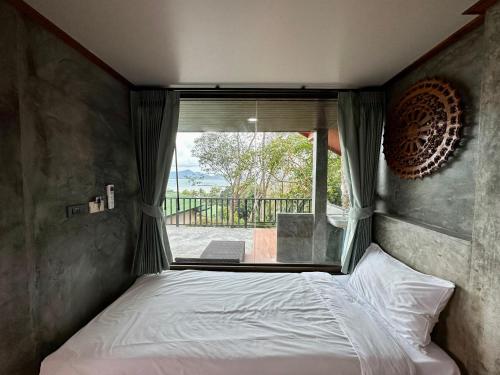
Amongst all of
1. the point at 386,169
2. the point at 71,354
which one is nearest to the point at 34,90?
the point at 71,354

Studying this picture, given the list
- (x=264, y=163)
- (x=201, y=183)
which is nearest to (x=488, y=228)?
(x=264, y=163)

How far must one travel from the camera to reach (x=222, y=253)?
8.59 ft

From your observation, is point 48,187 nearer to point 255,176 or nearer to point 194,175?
point 194,175

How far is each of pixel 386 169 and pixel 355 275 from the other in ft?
3.50

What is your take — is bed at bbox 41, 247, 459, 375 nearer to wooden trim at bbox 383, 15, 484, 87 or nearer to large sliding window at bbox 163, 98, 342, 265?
large sliding window at bbox 163, 98, 342, 265

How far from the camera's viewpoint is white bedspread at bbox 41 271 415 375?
3.85 ft

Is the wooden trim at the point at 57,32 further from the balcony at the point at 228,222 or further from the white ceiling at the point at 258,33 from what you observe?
the balcony at the point at 228,222

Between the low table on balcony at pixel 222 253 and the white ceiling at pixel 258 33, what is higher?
the white ceiling at pixel 258 33

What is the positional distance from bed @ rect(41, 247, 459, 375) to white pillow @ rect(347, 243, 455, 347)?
0.07m

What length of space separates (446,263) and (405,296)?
0.32m

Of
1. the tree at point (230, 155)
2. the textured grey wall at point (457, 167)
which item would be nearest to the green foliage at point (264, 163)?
the tree at point (230, 155)

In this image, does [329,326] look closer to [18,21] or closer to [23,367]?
[23,367]

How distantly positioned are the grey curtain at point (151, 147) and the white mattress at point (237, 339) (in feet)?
1.56

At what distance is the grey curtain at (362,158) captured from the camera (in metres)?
2.24
